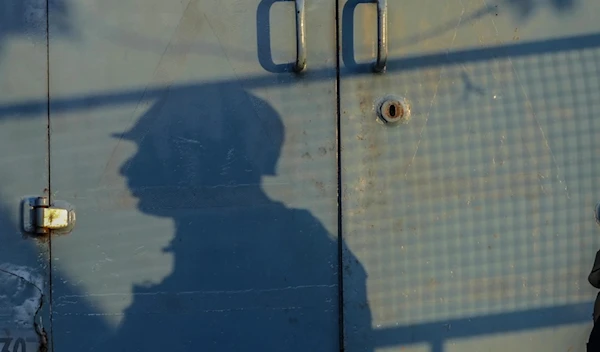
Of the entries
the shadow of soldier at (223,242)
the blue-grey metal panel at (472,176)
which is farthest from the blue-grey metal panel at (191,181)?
the blue-grey metal panel at (472,176)

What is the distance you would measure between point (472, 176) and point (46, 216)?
1.17 metres

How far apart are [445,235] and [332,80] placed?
20.9 inches

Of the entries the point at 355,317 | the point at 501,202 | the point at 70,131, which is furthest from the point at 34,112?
the point at 501,202

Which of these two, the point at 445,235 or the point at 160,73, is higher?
the point at 160,73

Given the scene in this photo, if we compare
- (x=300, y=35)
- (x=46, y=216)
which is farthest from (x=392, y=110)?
(x=46, y=216)

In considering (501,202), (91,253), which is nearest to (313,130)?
(501,202)

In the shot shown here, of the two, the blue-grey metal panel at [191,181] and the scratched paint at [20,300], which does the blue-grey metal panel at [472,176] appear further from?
the scratched paint at [20,300]

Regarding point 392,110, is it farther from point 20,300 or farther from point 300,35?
point 20,300

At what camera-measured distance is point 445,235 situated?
199 centimetres

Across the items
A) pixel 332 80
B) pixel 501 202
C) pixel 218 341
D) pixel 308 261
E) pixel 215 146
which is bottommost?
pixel 218 341

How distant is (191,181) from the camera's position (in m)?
1.96

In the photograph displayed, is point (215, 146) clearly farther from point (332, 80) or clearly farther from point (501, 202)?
point (501, 202)

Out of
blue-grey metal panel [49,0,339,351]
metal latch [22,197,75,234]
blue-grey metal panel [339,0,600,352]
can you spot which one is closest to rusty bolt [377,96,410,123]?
blue-grey metal panel [339,0,600,352]

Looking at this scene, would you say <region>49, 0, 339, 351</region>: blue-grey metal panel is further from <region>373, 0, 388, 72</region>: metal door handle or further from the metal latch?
<region>373, 0, 388, 72</region>: metal door handle
